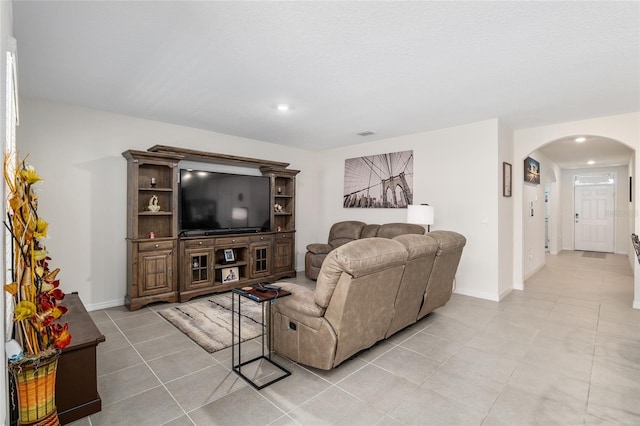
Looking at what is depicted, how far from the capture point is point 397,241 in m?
2.73

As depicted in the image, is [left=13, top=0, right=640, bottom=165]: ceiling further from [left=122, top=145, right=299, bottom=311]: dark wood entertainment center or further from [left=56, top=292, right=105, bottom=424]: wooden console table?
[left=56, top=292, right=105, bottom=424]: wooden console table

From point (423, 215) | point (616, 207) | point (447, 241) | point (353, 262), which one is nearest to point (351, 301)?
point (353, 262)

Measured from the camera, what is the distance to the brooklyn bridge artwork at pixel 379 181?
561cm

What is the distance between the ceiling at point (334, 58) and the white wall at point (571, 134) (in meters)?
0.22

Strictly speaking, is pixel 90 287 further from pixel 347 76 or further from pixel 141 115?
pixel 347 76

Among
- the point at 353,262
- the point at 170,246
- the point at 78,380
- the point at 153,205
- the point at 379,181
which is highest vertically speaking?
the point at 379,181

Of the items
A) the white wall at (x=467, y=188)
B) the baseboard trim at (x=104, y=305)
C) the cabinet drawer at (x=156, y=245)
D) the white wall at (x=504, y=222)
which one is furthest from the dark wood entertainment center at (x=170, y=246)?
the white wall at (x=504, y=222)

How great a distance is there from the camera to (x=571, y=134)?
15.2 ft

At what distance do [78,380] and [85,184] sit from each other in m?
2.85

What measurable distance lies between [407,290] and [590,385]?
4.72 ft

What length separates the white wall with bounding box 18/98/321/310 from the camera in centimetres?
380

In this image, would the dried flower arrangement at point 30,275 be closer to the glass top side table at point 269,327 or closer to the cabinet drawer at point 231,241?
the glass top side table at point 269,327

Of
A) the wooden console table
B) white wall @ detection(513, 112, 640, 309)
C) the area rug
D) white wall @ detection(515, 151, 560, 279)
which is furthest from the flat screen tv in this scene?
white wall @ detection(515, 151, 560, 279)

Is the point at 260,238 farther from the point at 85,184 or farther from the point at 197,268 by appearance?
the point at 85,184
